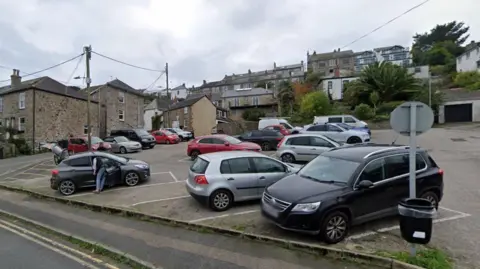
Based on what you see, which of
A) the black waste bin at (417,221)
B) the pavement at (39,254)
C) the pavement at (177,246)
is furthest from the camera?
the pavement at (39,254)

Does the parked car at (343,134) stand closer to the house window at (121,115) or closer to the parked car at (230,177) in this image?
the parked car at (230,177)

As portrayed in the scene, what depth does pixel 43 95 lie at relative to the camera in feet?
111

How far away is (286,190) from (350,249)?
5.23 feet

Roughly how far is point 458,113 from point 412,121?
41.5 m

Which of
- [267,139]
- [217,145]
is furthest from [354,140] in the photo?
[217,145]

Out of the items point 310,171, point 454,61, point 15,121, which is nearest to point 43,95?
point 15,121

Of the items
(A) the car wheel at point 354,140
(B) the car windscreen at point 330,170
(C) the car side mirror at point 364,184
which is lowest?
(C) the car side mirror at point 364,184

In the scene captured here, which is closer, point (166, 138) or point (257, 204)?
point (257, 204)

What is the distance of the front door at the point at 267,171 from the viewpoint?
29.2 ft

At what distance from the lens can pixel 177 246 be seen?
638cm

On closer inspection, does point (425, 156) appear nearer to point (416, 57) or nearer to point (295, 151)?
point (295, 151)

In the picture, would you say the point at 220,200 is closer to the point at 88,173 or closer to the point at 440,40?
the point at 88,173

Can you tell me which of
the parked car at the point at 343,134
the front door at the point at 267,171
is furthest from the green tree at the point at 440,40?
the front door at the point at 267,171

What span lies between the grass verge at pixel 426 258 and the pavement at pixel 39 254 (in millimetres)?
4783
